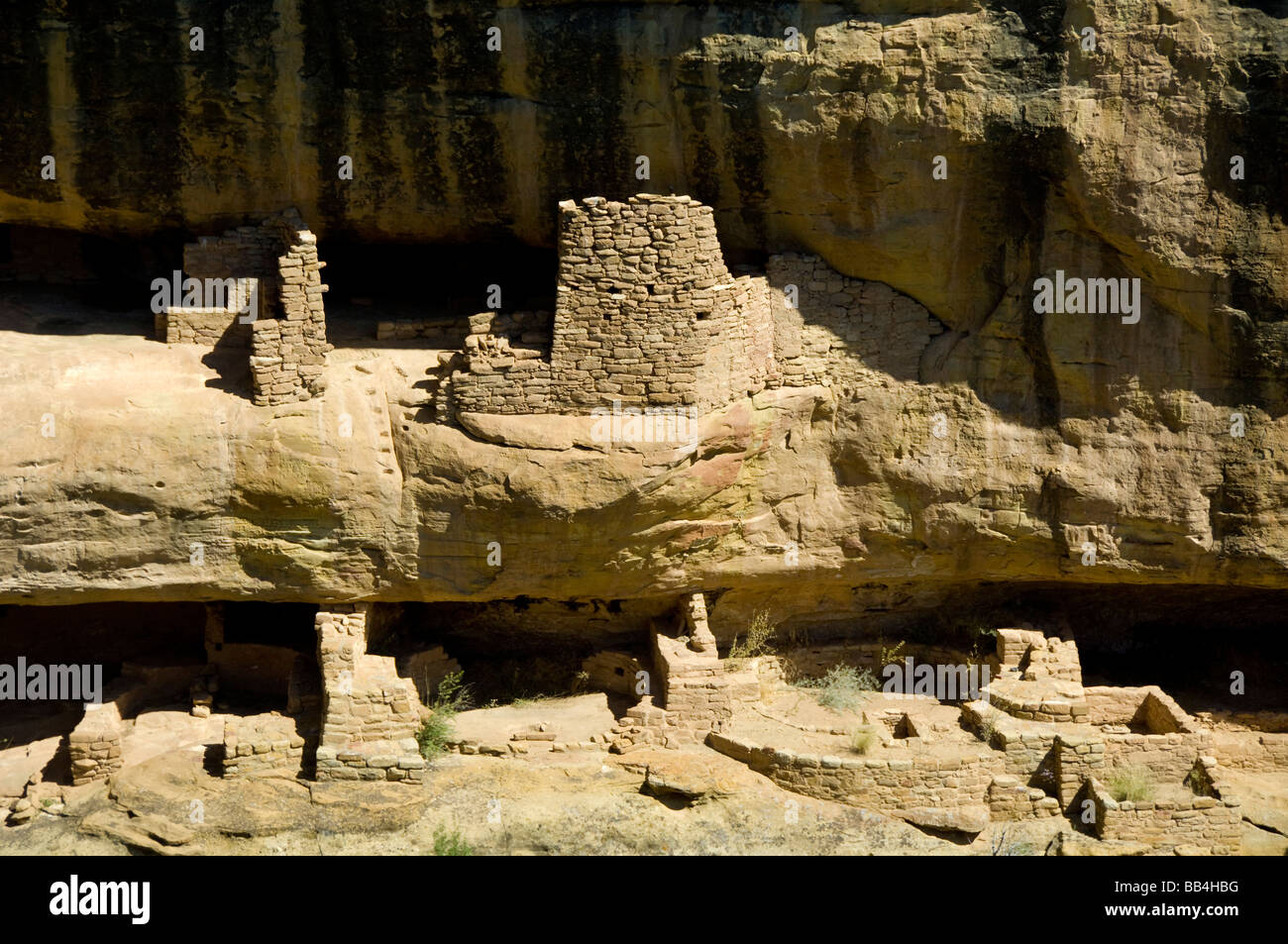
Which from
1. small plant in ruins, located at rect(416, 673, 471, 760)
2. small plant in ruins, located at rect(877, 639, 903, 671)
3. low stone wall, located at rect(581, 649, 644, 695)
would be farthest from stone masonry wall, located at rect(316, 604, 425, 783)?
small plant in ruins, located at rect(877, 639, 903, 671)

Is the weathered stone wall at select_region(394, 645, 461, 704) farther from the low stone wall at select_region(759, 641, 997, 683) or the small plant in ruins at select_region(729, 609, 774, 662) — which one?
the low stone wall at select_region(759, 641, 997, 683)

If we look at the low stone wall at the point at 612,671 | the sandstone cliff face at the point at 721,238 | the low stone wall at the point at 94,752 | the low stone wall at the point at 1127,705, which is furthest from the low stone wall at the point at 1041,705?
the low stone wall at the point at 94,752

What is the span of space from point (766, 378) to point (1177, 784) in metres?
4.85

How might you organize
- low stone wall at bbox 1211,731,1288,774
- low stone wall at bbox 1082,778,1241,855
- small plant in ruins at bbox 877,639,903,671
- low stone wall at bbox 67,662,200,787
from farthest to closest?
small plant in ruins at bbox 877,639,903,671
low stone wall at bbox 1211,731,1288,774
low stone wall at bbox 67,662,200,787
low stone wall at bbox 1082,778,1241,855

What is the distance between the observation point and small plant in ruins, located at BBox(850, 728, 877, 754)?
13.8 m

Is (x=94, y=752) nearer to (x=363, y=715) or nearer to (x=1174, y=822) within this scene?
(x=363, y=715)

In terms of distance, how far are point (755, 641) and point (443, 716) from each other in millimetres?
3052

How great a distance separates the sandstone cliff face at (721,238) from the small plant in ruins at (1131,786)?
1899 mm

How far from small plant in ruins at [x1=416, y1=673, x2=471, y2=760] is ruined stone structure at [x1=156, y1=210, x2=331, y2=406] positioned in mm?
2908

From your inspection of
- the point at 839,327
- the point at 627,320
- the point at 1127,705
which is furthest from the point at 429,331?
the point at 1127,705

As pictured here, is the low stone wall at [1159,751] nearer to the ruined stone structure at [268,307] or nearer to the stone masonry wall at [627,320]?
the stone masonry wall at [627,320]

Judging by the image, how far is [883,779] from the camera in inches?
526

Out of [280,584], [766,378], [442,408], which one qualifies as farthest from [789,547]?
[280,584]

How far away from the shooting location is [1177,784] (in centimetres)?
1391
